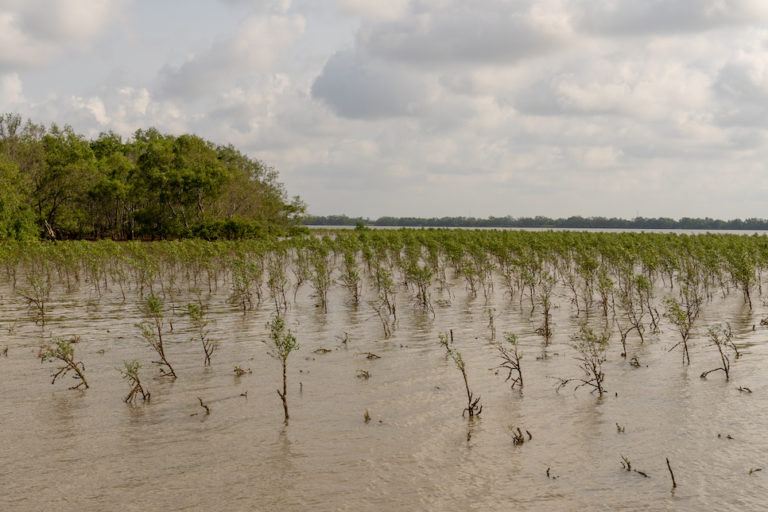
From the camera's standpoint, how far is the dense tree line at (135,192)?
54.6 meters

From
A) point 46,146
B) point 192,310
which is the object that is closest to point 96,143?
point 46,146

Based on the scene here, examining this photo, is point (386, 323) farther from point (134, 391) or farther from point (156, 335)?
point (134, 391)

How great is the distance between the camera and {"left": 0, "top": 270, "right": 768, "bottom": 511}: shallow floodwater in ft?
20.6

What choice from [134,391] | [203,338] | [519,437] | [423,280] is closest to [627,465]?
[519,437]

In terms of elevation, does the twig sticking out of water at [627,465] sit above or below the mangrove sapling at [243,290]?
below

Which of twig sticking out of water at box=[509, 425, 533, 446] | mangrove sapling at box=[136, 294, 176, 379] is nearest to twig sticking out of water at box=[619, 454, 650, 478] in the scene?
twig sticking out of water at box=[509, 425, 533, 446]

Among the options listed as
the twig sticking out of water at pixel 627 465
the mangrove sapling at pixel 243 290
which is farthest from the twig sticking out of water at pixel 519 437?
the mangrove sapling at pixel 243 290

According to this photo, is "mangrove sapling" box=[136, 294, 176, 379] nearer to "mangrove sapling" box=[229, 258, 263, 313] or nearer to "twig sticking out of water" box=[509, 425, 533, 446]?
"mangrove sapling" box=[229, 258, 263, 313]

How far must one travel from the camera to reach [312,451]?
743 cm

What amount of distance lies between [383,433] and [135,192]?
195 feet

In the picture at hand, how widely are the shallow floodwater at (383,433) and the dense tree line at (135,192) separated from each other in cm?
4456

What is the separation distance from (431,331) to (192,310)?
6286mm

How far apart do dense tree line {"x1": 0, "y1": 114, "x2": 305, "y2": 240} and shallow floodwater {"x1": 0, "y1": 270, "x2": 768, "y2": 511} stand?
44562 millimetres

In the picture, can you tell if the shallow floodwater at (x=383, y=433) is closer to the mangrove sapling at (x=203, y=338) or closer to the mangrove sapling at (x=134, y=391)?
the mangrove sapling at (x=134, y=391)
